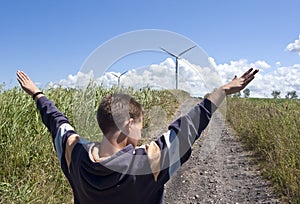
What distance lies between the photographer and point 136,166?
139cm

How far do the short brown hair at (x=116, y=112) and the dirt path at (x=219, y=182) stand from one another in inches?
96.3

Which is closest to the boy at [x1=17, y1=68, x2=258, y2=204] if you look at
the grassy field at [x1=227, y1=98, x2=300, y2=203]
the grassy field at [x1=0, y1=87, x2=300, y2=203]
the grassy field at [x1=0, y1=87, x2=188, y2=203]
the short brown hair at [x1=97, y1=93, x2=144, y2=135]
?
the short brown hair at [x1=97, y1=93, x2=144, y2=135]

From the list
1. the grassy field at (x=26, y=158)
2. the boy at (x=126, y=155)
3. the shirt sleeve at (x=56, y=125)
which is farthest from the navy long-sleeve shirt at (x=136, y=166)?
the grassy field at (x=26, y=158)

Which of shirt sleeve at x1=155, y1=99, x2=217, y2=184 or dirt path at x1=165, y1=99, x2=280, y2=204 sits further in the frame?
dirt path at x1=165, y1=99, x2=280, y2=204

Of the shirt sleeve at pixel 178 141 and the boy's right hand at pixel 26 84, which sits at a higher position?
the boy's right hand at pixel 26 84

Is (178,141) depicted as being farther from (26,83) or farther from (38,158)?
(38,158)

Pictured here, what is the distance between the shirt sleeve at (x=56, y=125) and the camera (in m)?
1.60

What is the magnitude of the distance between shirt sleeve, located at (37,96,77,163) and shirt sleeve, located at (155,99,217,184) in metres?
0.44

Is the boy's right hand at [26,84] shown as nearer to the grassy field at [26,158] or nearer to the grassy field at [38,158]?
the grassy field at [38,158]

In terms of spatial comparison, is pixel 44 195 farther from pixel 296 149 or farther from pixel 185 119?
pixel 296 149

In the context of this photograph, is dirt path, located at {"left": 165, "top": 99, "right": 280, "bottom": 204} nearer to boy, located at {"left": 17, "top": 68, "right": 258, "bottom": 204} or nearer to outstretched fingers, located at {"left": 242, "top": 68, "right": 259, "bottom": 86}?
outstretched fingers, located at {"left": 242, "top": 68, "right": 259, "bottom": 86}

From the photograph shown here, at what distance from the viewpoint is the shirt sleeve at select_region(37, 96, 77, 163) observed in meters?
1.60

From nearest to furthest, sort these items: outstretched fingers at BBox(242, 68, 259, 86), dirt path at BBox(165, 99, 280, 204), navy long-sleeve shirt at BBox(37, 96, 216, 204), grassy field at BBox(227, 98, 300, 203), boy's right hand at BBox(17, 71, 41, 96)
→ navy long-sleeve shirt at BBox(37, 96, 216, 204), outstretched fingers at BBox(242, 68, 259, 86), boy's right hand at BBox(17, 71, 41, 96), grassy field at BBox(227, 98, 300, 203), dirt path at BBox(165, 99, 280, 204)

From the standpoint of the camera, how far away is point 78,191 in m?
1.54
